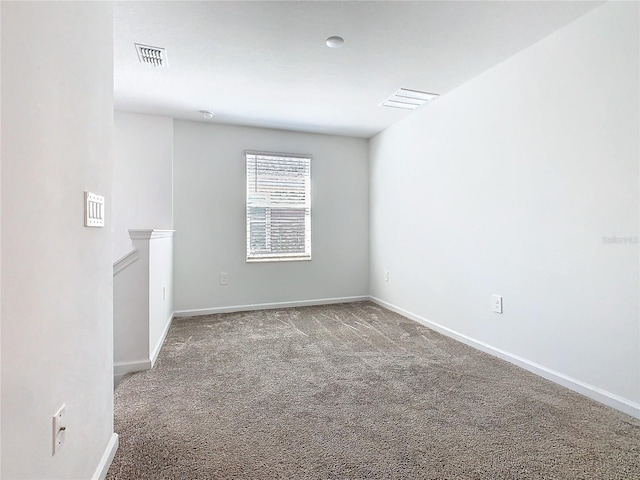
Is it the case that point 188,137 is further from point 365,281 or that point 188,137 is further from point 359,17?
point 365,281

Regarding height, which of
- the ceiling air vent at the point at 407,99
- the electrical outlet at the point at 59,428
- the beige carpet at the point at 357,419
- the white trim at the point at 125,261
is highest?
the ceiling air vent at the point at 407,99

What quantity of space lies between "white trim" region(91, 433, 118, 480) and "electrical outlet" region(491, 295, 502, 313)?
8.36ft

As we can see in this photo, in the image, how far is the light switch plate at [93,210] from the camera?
114 centimetres

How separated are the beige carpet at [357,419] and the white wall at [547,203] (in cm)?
29

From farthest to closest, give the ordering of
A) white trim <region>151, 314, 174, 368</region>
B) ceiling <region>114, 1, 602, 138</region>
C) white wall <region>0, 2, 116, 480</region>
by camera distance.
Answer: white trim <region>151, 314, 174, 368</region>, ceiling <region>114, 1, 602, 138</region>, white wall <region>0, 2, 116, 480</region>

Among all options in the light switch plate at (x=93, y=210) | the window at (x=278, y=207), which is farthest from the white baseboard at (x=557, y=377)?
the light switch plate at (x=93, y=210)

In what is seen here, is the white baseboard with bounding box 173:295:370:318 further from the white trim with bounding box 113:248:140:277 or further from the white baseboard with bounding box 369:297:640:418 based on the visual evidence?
the white trim with bounding box 113:248:140:277

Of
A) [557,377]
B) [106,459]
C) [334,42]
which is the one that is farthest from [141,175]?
[557,377]

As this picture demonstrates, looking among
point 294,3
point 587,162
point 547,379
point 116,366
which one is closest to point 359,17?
point 294,3

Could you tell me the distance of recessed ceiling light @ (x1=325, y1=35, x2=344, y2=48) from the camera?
7.09 feet

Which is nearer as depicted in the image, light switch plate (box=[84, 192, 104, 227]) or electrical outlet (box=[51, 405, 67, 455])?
electrical outlet (box=[51, 405, 67, 455])

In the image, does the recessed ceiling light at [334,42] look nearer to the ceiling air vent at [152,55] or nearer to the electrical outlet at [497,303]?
the ceiling air vent at [152,55]

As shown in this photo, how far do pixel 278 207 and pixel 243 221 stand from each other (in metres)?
0.47

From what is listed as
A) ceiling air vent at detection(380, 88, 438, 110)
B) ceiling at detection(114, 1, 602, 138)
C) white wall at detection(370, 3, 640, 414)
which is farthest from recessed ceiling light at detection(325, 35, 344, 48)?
white wall at detection(370, 3, 640, 414)
